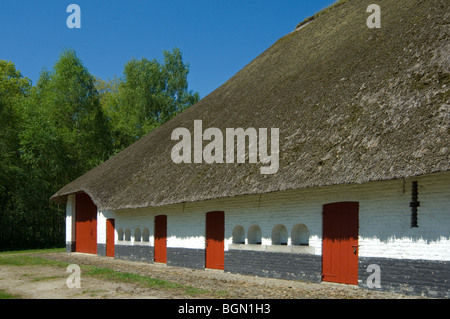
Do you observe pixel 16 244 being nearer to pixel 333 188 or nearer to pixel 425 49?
pixel 333 188

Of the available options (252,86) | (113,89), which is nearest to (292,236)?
(252,86)

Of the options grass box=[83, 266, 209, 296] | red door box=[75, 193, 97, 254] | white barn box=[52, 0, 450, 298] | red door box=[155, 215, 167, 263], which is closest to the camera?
white barn box=[52, 0, 450, 298]

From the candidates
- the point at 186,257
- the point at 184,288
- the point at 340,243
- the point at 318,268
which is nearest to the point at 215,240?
the point at 186,257

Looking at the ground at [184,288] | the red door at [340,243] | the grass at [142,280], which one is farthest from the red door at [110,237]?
the red door at [340,243]

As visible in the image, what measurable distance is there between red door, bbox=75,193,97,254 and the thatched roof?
313 centimetres

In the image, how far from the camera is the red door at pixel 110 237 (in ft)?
70.1

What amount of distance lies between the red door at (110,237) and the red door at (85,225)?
1.62m

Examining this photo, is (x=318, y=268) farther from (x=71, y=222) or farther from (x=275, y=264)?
(x=71, y=222)

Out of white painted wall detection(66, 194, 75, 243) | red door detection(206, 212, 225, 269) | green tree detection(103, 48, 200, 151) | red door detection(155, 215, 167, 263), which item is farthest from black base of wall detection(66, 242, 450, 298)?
green tree detection(103, 48, 200, 151)

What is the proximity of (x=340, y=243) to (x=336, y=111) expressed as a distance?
124 inches

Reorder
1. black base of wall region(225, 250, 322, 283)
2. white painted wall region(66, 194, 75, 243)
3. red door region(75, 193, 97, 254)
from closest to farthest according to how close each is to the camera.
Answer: black base of wall region(225, 250, 322, 283) → red door region(75, 193, 97, 254) → white painted wall region(66, 194, 75, 243)

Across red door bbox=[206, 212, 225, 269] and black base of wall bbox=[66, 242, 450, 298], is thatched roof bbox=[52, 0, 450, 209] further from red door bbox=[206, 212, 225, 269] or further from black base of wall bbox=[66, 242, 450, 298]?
black base of wall bbox=[66, 242, 450, 298]

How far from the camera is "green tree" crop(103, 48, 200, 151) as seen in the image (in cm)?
3588

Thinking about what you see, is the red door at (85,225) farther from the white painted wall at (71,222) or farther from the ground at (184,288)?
the ground at (184,288)
